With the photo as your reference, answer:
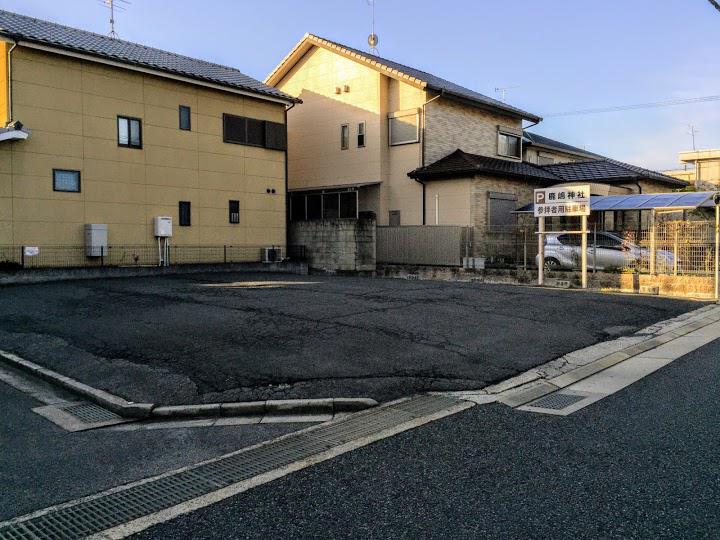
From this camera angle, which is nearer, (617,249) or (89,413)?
(89,413)

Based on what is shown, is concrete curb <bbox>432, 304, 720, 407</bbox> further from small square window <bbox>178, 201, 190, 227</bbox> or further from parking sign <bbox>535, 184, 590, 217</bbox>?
small square window <bbox>178, 201, 190, 227</bbox>

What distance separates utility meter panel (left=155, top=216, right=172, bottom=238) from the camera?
1938cm

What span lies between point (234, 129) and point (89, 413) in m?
17.8

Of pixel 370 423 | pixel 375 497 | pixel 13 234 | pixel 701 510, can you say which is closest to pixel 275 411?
pixel 370 423

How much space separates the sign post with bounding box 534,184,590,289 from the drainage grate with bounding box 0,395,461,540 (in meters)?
11.7

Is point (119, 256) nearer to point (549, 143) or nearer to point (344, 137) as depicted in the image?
point (344, 137)

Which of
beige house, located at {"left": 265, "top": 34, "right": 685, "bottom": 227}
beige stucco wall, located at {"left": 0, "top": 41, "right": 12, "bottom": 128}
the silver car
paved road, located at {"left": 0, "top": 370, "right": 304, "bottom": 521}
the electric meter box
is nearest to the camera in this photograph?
paved road, located at {"left": 0, "top": 370, "right": 304, "bottom": 521}

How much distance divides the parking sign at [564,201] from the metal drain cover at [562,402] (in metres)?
10.4

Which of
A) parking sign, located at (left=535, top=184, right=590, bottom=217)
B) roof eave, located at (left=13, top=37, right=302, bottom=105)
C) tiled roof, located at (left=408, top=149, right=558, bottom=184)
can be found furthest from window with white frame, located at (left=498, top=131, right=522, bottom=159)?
parking sign, located at (left=535, top=184, right=590, bottom=217)

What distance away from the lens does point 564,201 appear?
53.5 feet

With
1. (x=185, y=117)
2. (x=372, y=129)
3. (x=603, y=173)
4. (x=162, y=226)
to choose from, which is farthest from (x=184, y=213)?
(x=603, y=173)

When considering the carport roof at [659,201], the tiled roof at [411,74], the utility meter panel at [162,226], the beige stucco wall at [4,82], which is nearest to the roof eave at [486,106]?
the tiled roof at [411,74]

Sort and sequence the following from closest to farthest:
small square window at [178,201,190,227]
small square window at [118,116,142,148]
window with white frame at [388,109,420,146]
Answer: small square window at [118,116,142,148] → small square window at [178,201,190,227] → window with white frame at [388,109,420,146]

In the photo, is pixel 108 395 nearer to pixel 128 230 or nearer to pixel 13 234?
pixel 13 234
